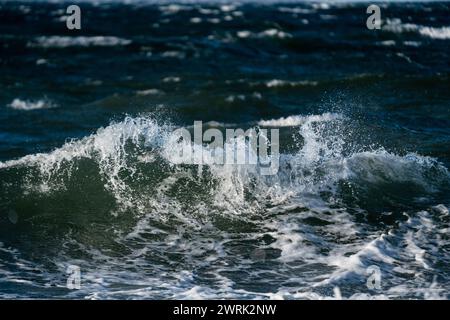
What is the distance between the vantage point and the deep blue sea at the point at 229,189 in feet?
24.4

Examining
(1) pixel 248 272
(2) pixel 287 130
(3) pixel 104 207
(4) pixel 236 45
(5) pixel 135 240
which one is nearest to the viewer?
(1) pixel 248 272

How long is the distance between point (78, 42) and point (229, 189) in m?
18.5

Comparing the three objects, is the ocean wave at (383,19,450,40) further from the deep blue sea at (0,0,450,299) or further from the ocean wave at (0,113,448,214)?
the ocean wave at (0,113,448,214)

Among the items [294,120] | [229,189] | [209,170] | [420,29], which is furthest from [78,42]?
[229,189]

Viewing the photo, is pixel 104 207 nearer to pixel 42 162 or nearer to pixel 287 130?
pixel 42 162

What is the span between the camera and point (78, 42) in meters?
27.0

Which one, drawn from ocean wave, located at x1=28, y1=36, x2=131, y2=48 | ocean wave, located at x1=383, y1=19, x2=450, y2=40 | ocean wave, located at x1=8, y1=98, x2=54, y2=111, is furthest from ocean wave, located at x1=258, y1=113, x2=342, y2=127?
ocean wave, located at x1=383, y1=19, x2=450, y2=40

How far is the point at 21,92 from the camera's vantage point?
60.8 ft

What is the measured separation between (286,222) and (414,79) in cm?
1016

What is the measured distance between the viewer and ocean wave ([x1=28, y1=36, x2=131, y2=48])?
86.5ft

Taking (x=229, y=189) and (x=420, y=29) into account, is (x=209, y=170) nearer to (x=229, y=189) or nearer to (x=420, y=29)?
(x=229, y=189)

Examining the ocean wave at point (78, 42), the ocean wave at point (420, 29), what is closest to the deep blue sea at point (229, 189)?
the ocean wave at point (78, 42)

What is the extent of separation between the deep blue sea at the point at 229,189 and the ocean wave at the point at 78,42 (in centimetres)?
571
